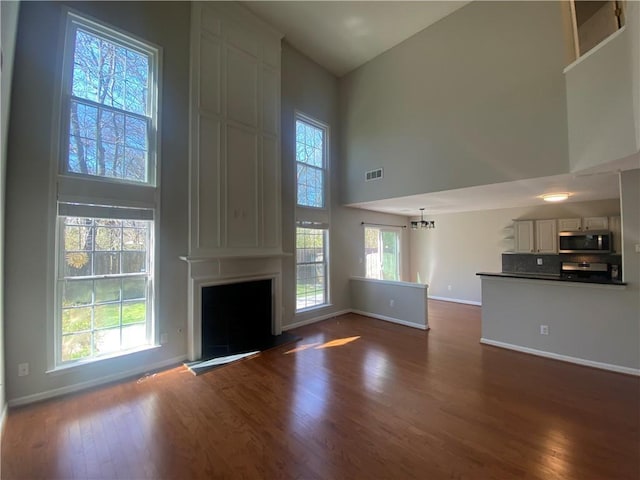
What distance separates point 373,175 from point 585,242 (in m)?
4.46

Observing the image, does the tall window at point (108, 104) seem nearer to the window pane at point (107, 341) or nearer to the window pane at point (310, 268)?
the window pane at point (107, 341)

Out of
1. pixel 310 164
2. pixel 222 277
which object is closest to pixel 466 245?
pixel 310 164

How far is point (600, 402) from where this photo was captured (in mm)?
2678

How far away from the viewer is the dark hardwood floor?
1.92m

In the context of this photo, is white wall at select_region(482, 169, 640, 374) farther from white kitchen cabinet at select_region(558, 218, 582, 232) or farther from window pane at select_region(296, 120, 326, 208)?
window pane at select_region(296, 120, 326, 208)

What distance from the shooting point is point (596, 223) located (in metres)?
5.45

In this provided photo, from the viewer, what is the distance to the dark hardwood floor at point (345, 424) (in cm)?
192

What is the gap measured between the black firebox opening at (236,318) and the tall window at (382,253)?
328 cm

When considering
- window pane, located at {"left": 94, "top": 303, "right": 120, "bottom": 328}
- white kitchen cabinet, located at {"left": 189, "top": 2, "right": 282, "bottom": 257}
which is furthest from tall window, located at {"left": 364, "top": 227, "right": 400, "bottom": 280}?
window pane, located at {"left": 94, "top": 303, "right": 120, "bottom": 328}

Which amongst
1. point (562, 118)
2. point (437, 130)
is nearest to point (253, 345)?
point (437, 130)

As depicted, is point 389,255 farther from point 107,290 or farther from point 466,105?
point 107,290

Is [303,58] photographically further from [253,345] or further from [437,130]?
[253,345]

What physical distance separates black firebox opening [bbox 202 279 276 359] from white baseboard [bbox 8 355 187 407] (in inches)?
18.5

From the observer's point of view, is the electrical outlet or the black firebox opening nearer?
the electrical outlet
